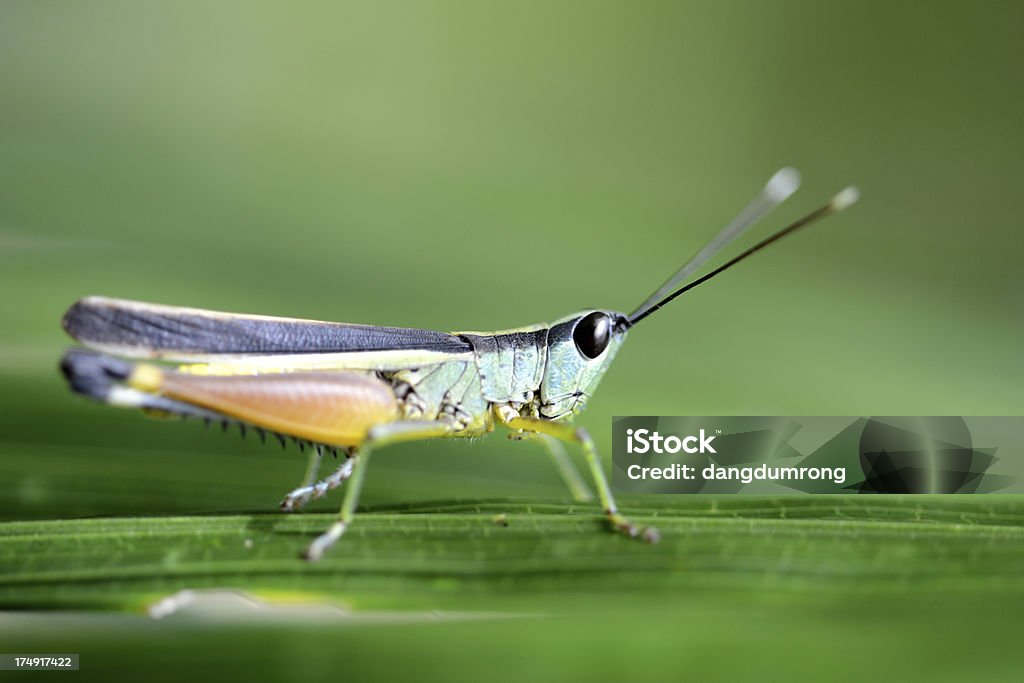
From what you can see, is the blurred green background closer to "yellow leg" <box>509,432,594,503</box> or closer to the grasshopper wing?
"yellow leg" <box>509,432,594,503</box>

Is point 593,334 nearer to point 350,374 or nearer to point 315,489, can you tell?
point 350,374

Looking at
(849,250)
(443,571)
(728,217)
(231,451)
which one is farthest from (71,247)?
(849,250)

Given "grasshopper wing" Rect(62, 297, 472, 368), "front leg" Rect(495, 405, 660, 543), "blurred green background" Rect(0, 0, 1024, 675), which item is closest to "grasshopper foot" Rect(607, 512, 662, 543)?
"front leg" Rect(495, 405, 660, 543)

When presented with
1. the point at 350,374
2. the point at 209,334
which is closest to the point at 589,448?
the point at 350,374

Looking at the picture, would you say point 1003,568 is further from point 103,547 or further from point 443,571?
point 103,547

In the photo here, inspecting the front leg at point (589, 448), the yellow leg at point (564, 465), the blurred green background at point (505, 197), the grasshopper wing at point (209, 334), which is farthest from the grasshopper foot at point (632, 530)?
the grasshopper wing at point (209, 334)

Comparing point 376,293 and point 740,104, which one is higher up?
point 740,104

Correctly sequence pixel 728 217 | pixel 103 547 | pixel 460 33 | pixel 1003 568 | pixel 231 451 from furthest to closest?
pixel 460 33
pixel 728 217
pixel 231 451
pixel 103 547
pixel 1003 568

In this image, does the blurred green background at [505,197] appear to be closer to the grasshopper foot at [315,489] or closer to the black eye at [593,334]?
the grasshopper foot at [315,489]
